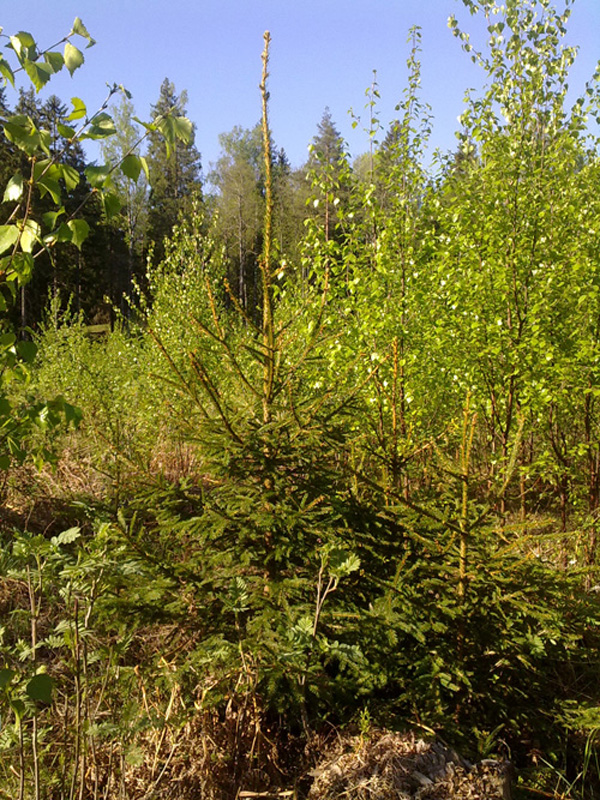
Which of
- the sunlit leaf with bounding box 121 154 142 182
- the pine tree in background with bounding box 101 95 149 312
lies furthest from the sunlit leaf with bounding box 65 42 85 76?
the pine tree in background with bounding box 101 95 149 312

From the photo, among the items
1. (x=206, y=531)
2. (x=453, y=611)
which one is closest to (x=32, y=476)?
(x=206, y=531)

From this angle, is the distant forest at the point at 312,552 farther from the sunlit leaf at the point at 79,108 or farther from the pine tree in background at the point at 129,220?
the pine tree in background at the point at 129,220

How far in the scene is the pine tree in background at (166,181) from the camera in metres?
38.7

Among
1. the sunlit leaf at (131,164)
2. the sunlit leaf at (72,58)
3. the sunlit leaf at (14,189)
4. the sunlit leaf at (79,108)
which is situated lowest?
the sunlit leaf at (14,189)

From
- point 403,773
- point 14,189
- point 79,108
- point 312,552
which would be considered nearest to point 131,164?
point 79,108

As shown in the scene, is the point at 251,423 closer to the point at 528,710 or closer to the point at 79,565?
the point at 79,565

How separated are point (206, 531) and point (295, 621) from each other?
50 cm

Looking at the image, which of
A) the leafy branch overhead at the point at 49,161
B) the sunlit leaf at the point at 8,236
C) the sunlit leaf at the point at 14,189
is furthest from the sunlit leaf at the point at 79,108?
the sunlit leaf at the point at 8,236

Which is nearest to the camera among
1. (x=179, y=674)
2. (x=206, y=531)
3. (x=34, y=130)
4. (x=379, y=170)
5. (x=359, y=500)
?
(x=34, y=130)

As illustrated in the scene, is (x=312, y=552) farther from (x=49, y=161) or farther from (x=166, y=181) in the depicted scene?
(x=166, y=181)

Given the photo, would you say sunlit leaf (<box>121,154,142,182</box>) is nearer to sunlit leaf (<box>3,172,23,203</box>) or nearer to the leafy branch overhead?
the leafy branch overhead

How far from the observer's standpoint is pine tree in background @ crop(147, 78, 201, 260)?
1522 inches

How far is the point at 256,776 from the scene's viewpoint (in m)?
2.39

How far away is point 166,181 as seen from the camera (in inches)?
1603
